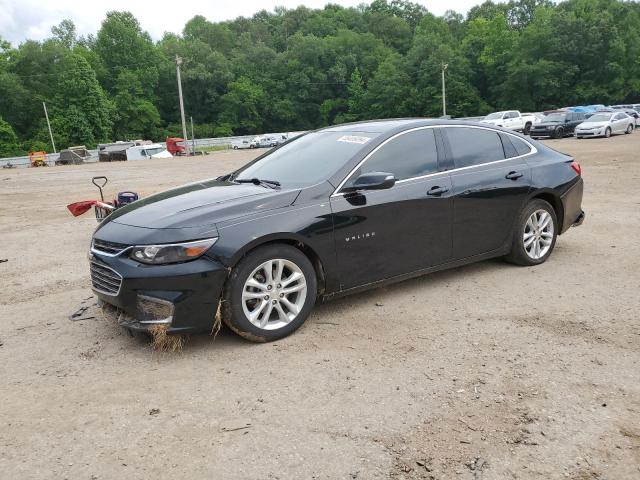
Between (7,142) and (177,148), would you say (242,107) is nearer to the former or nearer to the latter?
(7,142)

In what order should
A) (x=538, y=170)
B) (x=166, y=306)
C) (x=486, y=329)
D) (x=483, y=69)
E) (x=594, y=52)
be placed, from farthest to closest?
(x=483, y=69) < (x=594, y=52) < (x=538, y=170) < (x=486, y=329) < (x=166, y=306)

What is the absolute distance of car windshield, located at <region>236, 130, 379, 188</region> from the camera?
4898 millimetres

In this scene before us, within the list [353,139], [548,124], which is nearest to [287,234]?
[353,139]

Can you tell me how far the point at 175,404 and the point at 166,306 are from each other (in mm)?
785

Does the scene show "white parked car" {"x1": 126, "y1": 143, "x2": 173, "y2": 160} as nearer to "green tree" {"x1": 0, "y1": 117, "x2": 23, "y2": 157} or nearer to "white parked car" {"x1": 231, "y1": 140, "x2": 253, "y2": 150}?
"white parked car" {"x1": 231, "y1": 140, "x2": 253, "y2": 150}

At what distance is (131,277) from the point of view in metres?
4.03

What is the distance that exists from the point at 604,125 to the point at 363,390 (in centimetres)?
3171

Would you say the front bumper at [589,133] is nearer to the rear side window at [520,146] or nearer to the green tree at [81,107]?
the rear side window at [520,146]

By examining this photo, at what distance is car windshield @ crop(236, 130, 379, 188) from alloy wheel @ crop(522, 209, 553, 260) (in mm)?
2056

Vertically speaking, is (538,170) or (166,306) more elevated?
(538,170)

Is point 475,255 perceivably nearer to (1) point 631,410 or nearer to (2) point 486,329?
(2) point 486,329

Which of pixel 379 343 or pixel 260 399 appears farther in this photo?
pixel 379 343

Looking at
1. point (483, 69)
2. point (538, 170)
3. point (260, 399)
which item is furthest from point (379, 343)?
point (483, 69)

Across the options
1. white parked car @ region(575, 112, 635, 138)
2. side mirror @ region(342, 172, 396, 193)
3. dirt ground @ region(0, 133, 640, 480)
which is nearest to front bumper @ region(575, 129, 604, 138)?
white parked car @ region(575, 112, 635, 138)
